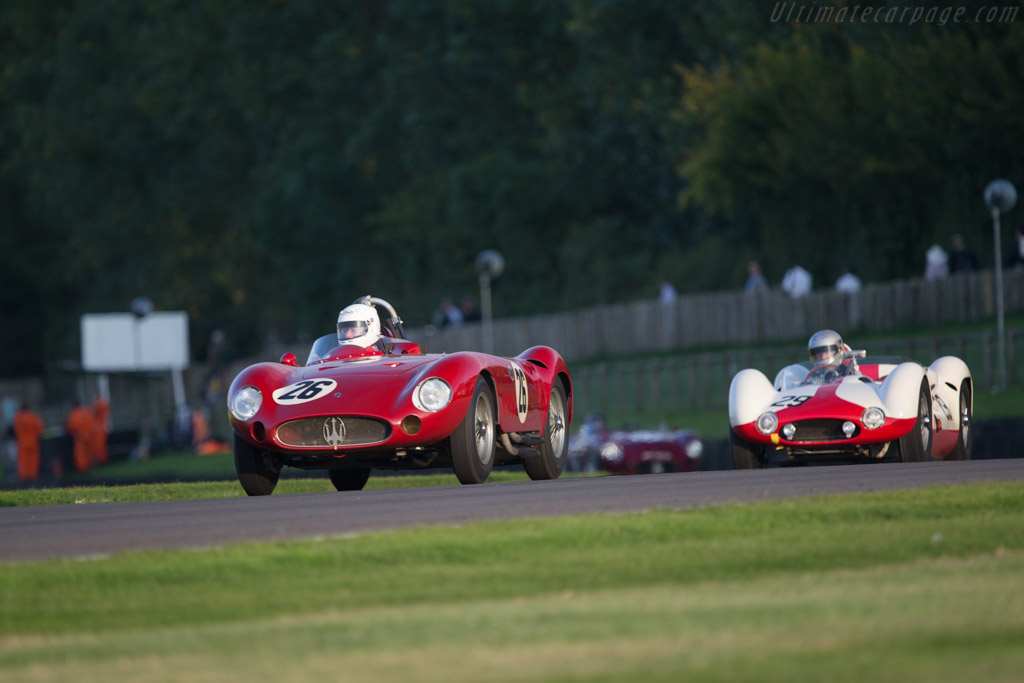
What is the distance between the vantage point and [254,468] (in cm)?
1362

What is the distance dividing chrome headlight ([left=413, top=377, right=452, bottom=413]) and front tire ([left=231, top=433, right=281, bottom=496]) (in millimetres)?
1402

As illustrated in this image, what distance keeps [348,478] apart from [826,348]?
4.84 meters

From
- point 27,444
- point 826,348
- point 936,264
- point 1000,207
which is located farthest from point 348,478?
point 27,444

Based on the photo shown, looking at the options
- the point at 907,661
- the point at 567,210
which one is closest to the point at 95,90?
the point at 567,210

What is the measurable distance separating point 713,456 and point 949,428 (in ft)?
31.9

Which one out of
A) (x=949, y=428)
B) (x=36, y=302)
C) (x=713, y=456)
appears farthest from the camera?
(x=36, y=302)

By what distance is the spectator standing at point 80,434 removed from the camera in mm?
38156

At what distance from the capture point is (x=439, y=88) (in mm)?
56812

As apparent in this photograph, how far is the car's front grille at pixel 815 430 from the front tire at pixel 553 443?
2.02 meters

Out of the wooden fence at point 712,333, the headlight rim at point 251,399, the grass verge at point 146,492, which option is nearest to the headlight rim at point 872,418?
the grass verge at point 146,492

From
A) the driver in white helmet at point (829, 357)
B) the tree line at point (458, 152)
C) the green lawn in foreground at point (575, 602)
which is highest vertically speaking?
the tree line at point (458, 152)

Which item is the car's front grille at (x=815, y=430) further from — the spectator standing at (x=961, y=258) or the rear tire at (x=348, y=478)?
the spectator standing at (x=961, y=258)

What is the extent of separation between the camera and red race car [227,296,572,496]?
1288 centimetres

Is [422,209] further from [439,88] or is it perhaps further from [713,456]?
[713,456]
